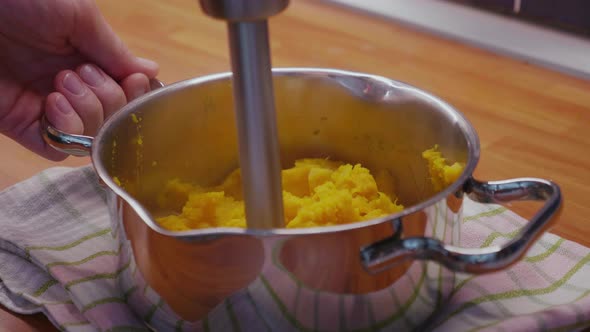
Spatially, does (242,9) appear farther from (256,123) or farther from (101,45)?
(101,45)

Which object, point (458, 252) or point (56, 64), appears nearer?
point (458, 252)

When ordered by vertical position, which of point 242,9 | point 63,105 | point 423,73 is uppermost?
point 242,9

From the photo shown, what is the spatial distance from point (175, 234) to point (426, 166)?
0.77ft

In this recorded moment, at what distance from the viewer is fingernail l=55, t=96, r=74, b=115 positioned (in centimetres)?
67

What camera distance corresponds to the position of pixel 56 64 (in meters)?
0.77

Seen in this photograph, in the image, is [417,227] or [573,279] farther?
[573,279]

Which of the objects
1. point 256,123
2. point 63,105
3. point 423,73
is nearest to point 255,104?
point 256,123

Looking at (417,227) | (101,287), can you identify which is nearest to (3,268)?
(101,287)

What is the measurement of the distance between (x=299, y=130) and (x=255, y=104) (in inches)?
7.7

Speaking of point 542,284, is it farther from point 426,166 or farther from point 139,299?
point 139,299

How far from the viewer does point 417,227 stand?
48 cm

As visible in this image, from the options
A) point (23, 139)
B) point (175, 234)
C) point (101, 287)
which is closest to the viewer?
point (175, 234)

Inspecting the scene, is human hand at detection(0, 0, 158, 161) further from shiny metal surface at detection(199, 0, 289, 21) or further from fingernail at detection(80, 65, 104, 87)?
shiny metal surface at detection(199, 0, 289, 21)

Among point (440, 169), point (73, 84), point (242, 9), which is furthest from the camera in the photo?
point (73, 84)
